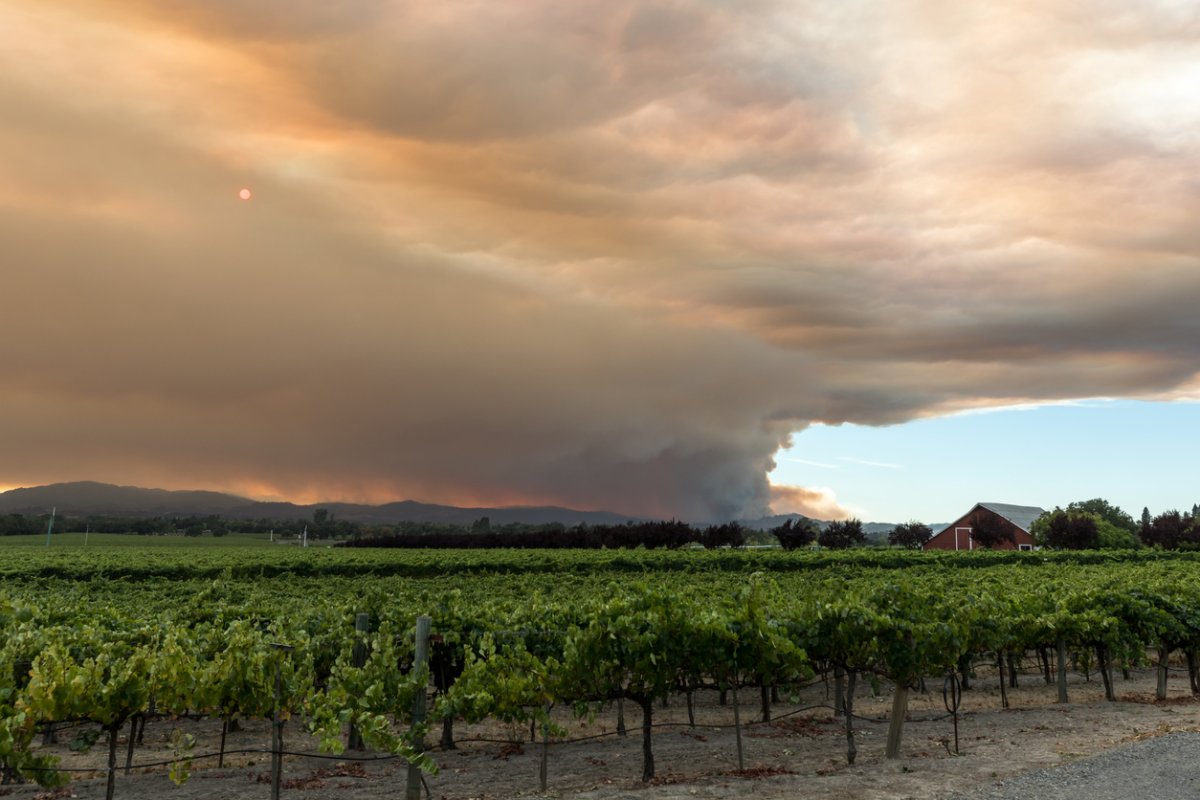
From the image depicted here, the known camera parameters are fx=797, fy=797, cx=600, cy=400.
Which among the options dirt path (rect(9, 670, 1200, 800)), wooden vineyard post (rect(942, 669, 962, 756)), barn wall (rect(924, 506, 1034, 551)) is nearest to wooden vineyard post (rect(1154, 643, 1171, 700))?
dirt path (rect(9, 670, 1200, 800))

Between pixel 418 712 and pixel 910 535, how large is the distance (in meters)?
89.0

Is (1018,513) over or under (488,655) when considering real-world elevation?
over

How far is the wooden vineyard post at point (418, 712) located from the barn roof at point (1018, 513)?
316 ft

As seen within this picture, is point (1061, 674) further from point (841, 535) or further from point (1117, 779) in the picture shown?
point (841, 535)

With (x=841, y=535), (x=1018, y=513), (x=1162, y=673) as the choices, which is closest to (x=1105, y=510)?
(x=1018, y=513)

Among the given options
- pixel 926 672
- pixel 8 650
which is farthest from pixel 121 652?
pixel 926 672

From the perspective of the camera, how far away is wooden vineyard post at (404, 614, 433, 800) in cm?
1157

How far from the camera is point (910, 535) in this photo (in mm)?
91500

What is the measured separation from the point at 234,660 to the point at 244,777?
13.2 ft

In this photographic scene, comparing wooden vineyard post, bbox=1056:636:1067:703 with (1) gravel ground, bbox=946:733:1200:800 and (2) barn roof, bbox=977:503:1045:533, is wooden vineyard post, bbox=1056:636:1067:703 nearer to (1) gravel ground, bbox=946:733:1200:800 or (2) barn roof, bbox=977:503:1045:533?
(1) gravel ground, bbox=946:733:1200:800

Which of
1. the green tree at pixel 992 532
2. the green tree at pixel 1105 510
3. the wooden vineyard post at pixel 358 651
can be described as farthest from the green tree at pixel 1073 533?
the wooden vineyard post at pixel 358 651

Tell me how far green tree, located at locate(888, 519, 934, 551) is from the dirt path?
7405cm

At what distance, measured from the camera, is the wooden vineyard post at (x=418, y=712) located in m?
11.6

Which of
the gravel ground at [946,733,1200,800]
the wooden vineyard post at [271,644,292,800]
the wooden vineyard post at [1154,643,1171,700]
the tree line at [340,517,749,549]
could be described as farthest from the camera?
the tree line at [340,517,749,549]
